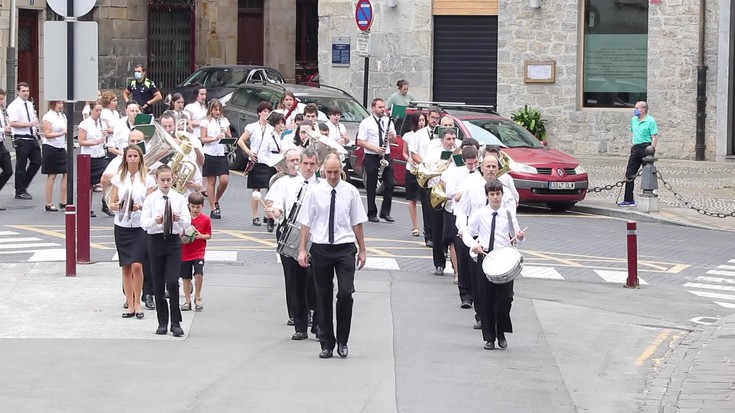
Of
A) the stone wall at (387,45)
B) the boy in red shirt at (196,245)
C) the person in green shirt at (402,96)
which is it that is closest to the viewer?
the boy in red shirt at (196,245)

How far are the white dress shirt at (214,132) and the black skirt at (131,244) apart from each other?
7.14m

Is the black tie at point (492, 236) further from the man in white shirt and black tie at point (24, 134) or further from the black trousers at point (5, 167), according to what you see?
the man in white shirt and black tie at point (24, 134)

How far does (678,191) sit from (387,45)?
34.3 feet

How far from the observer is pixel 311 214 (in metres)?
11.6

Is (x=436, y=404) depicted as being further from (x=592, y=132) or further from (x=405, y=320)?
(x=592, y=132)

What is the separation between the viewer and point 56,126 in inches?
822

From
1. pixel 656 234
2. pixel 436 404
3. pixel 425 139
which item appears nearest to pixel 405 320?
pixel 436 404

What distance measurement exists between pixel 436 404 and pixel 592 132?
21.9m

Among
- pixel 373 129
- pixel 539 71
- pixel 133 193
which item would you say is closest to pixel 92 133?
pixel 373 129

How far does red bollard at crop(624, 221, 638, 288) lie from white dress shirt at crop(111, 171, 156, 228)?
5540 millimetres

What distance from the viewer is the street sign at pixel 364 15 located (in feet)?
94.9

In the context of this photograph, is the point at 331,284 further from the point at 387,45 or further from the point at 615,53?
the point at 387,45

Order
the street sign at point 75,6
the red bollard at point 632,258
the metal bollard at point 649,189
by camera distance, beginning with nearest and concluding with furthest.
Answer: the street sign at point 75,6
the red bollard at point 632,258
the metal bollard at point 649,189

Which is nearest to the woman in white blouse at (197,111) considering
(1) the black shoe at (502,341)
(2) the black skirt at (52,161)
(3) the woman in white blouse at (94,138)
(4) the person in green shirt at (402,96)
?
(3) the woman in white blouse at (94,138)
